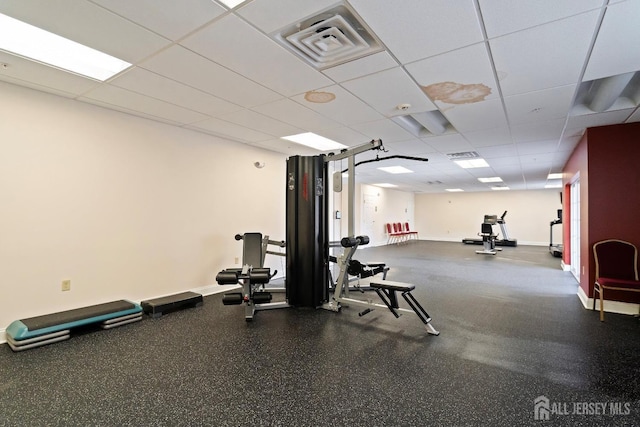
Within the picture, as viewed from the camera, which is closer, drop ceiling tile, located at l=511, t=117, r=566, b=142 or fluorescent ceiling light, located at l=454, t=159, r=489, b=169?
drop ceiling tile, located at l=511, t=117, r=566, b=142

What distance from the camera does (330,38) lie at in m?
2.17

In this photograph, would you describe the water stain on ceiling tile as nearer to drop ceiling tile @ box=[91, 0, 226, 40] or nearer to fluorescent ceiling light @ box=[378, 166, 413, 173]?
drop ceiling tile @ box=[91, 0, 226, 40]

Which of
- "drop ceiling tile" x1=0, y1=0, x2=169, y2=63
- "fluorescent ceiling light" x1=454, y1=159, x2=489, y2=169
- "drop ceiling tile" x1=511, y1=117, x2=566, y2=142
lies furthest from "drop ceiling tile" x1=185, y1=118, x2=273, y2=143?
"fluorescent ceiling light" x1=454, y1=159, x2=489, y2=169

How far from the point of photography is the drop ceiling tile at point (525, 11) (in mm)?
1747

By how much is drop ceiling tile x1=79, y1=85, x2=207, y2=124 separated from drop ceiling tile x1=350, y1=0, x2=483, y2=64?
8.34ft

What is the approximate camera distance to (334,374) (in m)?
2.33

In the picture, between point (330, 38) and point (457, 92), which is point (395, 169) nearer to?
point (457, 92)

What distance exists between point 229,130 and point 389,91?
8.11 ft

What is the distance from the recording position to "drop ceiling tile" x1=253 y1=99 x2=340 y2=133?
344cm

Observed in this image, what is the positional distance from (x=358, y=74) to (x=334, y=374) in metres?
2.49

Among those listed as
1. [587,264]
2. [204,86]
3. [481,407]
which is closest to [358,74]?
[204,86]

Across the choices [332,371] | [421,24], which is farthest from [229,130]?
[332,371]

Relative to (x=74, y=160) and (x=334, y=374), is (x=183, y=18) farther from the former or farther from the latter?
(x=334, y=374)

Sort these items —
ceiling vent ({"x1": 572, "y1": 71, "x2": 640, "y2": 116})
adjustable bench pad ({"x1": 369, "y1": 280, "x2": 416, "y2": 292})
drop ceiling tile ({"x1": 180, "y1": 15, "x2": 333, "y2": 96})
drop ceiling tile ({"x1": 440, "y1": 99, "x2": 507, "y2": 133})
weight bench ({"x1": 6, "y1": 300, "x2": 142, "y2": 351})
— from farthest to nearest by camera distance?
drop ceiling tile ({"x1": 440, "y1": 99, "x2": 507, "y2": 133})
adjustable bench pad ({"x1": 369, "y1": 280, "x2": 416, "y2": 292})
ceiling vent ({"x1": 572, "y1": 71, "x2": 640, "y2": 116})
weight bench ({"x1": 6, "y1": 300, "x2": 142, "y2": 351})
drop ceiling tile ({"x1": 180, "y1": 15, "x2": 333, "y2": 96})
